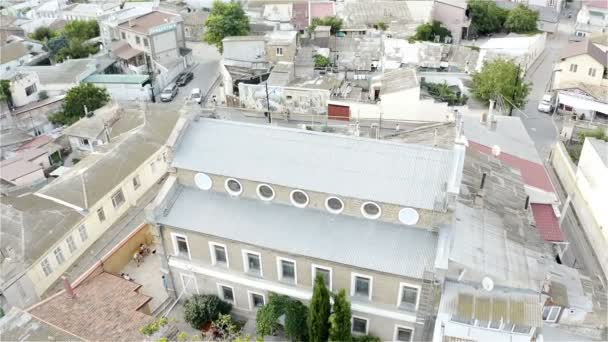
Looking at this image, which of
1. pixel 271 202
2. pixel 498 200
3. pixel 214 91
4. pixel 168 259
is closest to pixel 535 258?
pixel 498 200

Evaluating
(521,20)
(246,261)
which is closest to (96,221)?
(246,261)

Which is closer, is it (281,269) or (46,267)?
(281,269)

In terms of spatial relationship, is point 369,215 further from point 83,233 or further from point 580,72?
point 580,72

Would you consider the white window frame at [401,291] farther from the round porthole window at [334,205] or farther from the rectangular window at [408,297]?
the round porthole window at [334,205]

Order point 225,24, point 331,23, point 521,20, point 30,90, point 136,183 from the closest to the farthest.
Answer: point 136,183
point 30,90
point 225,24
point 331,23
point 521,20

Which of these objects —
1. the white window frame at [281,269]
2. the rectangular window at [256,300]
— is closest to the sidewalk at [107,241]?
the rectangular window at [256,300]

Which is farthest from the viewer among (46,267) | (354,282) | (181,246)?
(46,267)
